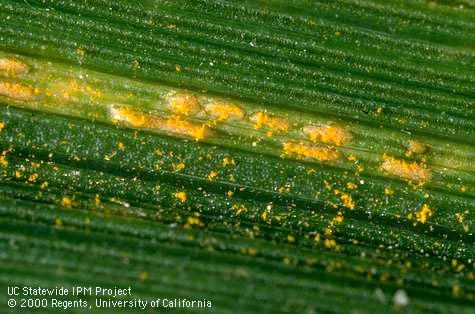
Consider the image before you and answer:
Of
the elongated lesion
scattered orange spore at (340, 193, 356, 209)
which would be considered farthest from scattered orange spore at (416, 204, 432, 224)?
scattered orange spore at (340, 193, 356, 209)

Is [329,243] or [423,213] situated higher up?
[423,213]

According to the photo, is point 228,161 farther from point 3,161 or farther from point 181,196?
point 3,161

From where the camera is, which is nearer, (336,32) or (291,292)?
(291,292)

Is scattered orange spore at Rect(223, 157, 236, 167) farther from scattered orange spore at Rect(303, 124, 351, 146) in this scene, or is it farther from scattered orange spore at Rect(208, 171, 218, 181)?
scattered orange spore at Rect(303, 124, 351, 146)

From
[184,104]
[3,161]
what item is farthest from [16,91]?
[184,104]

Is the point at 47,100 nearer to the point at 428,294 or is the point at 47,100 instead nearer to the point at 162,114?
the point at 162,114

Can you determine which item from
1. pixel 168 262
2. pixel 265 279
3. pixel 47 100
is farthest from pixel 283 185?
pixel 47 100
